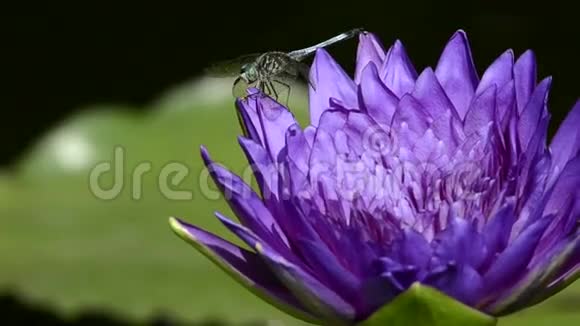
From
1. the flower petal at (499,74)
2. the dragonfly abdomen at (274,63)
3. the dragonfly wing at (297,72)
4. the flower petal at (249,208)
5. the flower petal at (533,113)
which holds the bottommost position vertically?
the flower petal at (249,208)

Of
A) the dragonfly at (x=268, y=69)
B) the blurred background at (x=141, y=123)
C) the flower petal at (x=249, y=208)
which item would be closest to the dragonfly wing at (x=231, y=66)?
the dragonfly at (x=268, y=69)

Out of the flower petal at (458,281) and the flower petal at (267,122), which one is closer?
the flower petal at (458,281)

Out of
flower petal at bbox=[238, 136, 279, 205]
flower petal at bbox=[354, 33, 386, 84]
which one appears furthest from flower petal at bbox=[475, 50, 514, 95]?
flower petal at bbox=[238, 136, 279, 205]

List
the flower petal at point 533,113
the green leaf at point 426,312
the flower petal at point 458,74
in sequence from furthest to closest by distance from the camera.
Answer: the flower petal at point 458,74 → the flower petal at point 533,113 → the green leaf at point 426,312

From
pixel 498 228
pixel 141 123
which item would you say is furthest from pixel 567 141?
pixel 141 123

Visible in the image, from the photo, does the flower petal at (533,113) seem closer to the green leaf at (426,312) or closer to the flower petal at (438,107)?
the flower petal at (438,107)

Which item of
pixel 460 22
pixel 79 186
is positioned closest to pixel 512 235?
pixel 79 186
